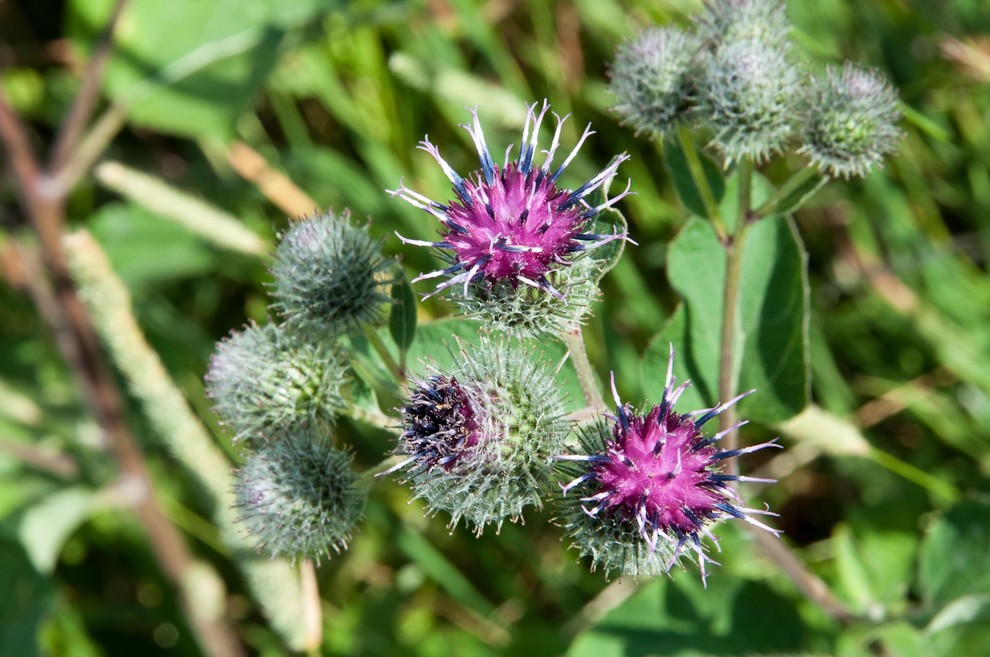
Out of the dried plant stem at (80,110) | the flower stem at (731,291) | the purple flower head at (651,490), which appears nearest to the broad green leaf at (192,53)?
the dried plant stem at (80,110)

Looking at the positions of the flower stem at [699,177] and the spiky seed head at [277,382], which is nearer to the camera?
the spiky seed head at [277,382]

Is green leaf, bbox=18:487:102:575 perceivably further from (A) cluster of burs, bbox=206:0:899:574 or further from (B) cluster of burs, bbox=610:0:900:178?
(B) cluster of burs, bbox=610:0:900:178

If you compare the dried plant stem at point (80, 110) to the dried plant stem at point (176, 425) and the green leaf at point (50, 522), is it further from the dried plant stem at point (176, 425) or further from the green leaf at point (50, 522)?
the green leaf at point (50, 522)

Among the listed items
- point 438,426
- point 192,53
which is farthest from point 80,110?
point 438,426

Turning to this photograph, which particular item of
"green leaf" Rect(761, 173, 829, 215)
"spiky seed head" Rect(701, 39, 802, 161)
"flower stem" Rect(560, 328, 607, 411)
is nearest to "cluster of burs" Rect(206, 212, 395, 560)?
"flower stem" Rect(560, 328, 607, 411)

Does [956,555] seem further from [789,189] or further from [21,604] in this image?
[21,604]
